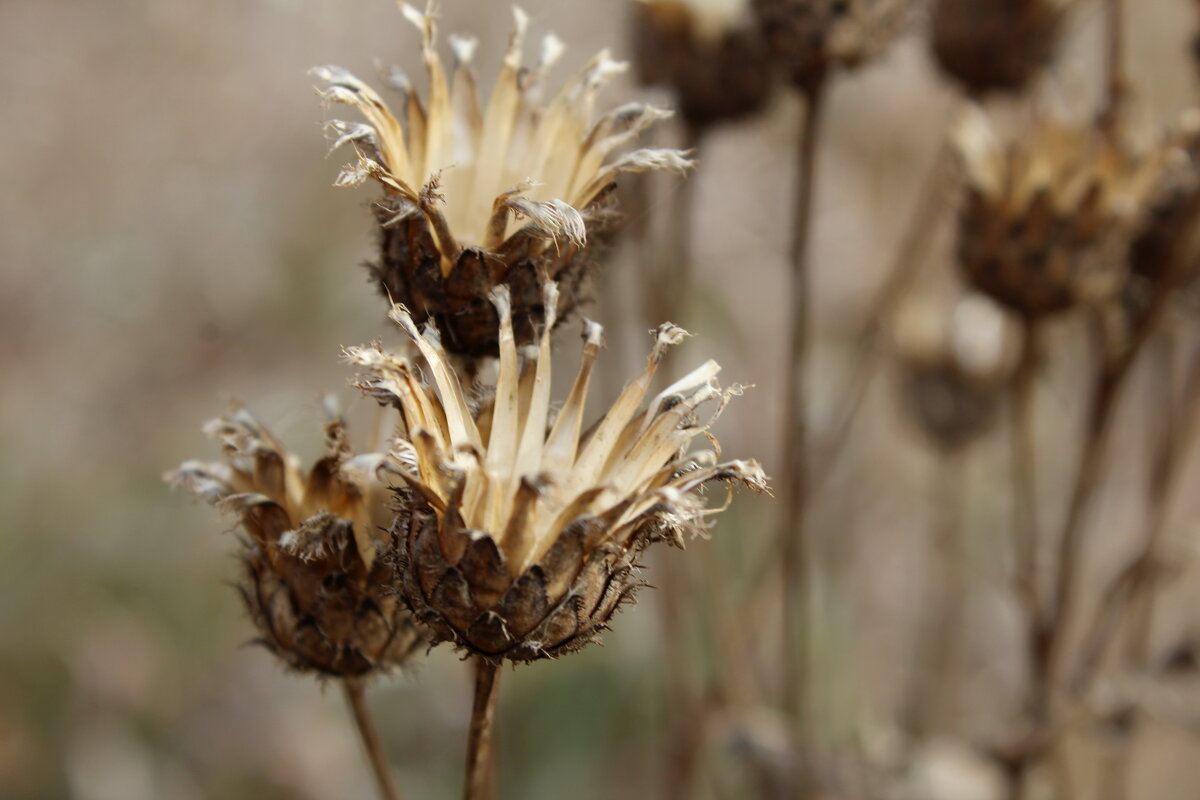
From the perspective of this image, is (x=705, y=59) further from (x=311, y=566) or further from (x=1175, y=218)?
(x=311, y=566)

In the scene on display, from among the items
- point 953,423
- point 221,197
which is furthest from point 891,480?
point 221,197

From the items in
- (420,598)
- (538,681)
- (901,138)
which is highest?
(901,138)

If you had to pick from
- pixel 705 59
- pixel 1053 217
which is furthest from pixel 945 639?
pixel 705 59

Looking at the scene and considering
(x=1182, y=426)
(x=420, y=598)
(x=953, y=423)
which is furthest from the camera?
(x=953, y=423)

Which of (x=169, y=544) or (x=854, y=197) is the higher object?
(x=854, y=197)

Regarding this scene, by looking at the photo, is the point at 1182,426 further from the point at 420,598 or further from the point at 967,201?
the point at 420,598

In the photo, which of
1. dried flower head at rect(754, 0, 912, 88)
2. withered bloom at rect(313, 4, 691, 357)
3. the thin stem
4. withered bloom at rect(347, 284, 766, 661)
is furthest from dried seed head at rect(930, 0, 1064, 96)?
the thin stem

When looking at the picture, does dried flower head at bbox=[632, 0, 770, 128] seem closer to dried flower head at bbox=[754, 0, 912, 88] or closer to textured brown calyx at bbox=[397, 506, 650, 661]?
dried flower head at bbox=[754, 0, 912, 88]

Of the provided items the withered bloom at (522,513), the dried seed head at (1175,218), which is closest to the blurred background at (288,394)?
the dried seed head at (1175,218)
